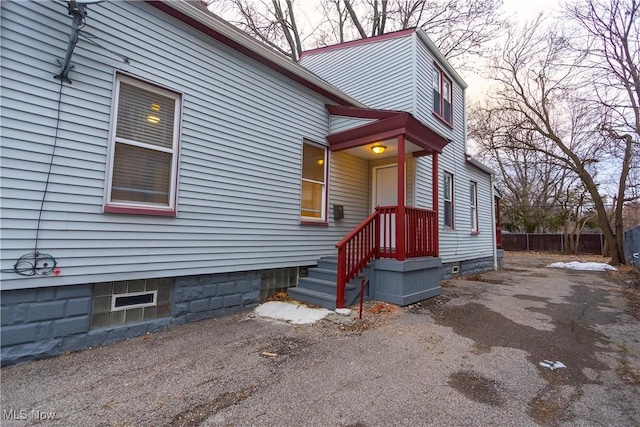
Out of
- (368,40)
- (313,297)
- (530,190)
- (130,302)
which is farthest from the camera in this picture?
(530,190)

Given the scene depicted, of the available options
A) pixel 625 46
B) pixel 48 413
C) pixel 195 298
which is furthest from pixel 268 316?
pixel 625 46

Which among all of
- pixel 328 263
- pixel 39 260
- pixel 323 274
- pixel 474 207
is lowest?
pixel 323 274

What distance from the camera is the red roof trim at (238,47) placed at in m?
4.09

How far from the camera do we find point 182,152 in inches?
165

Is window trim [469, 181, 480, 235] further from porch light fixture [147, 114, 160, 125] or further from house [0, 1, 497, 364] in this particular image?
porch light fixture [147, 114, 160, 125]

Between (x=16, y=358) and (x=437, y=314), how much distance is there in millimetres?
5202

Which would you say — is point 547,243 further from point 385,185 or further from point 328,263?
point 328,263

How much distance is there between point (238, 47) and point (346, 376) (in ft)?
16.3

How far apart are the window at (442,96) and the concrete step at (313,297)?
18.9 feet

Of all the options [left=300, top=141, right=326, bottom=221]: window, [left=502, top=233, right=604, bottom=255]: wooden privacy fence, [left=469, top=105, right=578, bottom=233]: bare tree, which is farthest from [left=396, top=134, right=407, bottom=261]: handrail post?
[left=502, top=233, right=604, bottom=255]: wooden privacy fence

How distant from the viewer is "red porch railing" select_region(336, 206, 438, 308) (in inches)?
186

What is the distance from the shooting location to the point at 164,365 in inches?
116

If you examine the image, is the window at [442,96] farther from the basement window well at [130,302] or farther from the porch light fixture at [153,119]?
the basement window well at [130,302]

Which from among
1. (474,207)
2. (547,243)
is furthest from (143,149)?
(547,243)
